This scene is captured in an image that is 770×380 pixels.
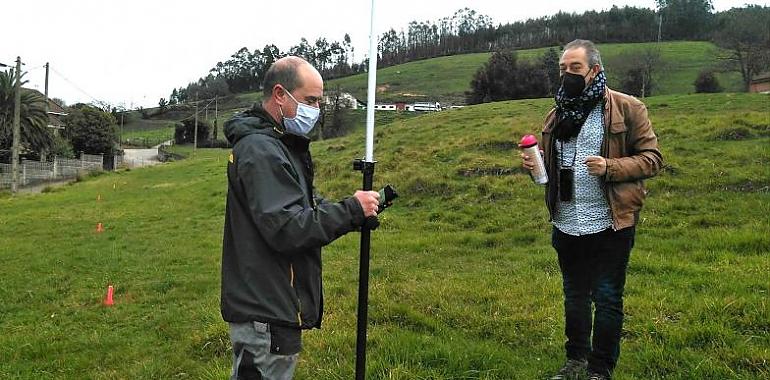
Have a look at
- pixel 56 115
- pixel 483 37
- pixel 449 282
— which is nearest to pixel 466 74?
pixel 483 37

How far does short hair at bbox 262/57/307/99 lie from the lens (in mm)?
2910

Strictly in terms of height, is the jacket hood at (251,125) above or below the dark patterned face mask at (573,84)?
below

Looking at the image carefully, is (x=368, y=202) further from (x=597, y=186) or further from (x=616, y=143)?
(x=616, y=143)

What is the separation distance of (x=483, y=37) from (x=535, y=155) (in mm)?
124958

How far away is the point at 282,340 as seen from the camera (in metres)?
2.83

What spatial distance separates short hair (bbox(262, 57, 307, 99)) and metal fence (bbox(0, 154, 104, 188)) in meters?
43.0

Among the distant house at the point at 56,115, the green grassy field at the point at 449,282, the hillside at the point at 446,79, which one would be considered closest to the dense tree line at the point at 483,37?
the hillside at the point at 446,79

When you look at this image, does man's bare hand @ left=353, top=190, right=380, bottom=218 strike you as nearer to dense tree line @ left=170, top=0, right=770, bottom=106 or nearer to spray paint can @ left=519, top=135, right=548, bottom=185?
spray paint can @ left=519, top=135, right=548, bottom=185

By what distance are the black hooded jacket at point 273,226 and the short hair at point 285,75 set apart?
0.17m

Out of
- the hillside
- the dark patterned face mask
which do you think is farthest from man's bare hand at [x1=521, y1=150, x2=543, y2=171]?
the hillside

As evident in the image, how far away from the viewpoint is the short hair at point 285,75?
2910 millimetres

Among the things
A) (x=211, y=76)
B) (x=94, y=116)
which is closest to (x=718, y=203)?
(x=94, y=116)

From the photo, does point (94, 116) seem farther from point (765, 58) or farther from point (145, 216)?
point (765, 58)

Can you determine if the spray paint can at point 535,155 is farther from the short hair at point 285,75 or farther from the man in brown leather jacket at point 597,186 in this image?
the short hair at point 285,75
